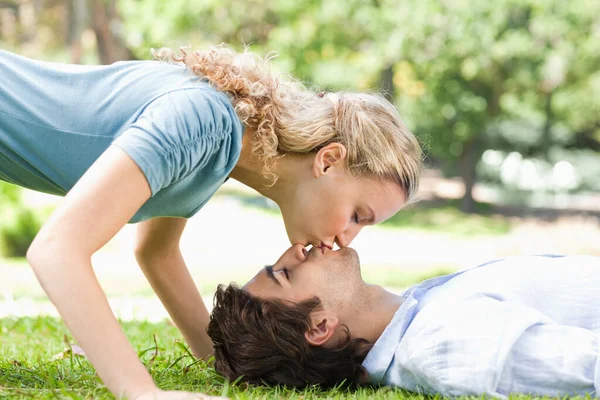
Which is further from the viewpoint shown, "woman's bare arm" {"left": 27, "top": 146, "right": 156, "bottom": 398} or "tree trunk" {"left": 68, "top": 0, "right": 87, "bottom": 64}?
"tree trunk" {"left": 68, "top": 0, "right": 87, "bottom": 64}

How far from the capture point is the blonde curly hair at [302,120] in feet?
10.8

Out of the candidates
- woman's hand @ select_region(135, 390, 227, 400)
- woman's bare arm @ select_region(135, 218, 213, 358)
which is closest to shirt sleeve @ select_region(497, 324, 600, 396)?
woman's hand @ select_region(135, 390, 227, 400)

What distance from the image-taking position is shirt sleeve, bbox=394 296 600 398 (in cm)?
300

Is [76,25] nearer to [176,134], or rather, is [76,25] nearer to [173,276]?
[173,276]

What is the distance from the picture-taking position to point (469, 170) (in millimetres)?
23938

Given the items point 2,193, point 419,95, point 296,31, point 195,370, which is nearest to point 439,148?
point 419,95

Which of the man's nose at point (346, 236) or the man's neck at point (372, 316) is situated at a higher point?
the man's nose at point (346, 236)

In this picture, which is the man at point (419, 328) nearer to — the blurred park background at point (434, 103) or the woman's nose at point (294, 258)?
the woman's nose at point (294, 258)

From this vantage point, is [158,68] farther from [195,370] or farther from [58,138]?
[195,370]

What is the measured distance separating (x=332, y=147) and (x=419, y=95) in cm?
1953

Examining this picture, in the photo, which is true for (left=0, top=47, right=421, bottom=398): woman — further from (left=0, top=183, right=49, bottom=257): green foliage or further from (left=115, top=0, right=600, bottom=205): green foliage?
(left=115, top=0, right=600, bottom=205): green foliage

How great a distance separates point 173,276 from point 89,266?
1369 mm

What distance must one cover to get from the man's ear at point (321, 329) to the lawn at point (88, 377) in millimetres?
200

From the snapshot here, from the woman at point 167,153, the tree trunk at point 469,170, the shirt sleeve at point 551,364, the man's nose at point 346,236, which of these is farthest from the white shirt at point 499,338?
the tree trunk at point 469,170
